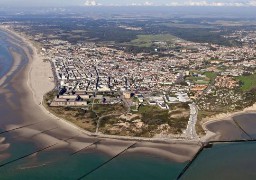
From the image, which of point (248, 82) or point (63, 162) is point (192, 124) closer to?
point (63, 162)

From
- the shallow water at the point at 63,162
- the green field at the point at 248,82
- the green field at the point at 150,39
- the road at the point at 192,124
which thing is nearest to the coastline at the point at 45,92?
the road at the point at 192,124

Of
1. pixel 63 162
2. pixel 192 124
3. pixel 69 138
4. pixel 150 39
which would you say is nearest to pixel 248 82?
pixel 192 124

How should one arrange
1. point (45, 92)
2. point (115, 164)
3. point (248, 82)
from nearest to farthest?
point (115, 164)
point (45, 92)
point (248, 82)

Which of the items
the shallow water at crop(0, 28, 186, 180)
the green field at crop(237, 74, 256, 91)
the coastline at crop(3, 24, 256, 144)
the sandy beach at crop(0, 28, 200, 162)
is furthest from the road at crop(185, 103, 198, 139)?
the green field at crop(237, 74, 256, 91)

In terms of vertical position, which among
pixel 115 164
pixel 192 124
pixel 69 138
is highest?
pixel 192 124

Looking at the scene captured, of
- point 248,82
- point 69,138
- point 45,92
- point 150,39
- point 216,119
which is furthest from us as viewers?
point 150,39

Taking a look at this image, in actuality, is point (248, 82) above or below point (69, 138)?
above

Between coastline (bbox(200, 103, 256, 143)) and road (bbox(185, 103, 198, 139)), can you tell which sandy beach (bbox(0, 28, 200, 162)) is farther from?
coastline (bbox(200, 103, 256, 143))
